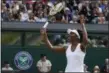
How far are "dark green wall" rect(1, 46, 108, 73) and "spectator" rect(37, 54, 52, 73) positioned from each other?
55 cm

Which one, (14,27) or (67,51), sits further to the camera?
(14,27)

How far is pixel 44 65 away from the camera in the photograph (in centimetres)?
1486

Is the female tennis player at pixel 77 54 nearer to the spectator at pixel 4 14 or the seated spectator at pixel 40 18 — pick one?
the seated spectator at pixel 40 18

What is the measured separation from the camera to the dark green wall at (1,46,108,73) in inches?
626

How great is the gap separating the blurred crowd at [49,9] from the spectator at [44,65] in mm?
1303

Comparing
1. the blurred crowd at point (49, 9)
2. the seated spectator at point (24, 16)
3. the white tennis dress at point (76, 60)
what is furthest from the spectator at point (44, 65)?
the white tennis dress at point (76, 60)

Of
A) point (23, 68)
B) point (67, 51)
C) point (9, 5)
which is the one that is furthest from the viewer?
point (9, 5)

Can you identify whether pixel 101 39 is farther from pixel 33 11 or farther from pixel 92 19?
pixel 33 11

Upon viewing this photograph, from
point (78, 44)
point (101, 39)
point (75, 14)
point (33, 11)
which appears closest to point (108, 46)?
point (101, 39)

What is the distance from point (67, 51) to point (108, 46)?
941 cm

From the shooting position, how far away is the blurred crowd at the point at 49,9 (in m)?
16.0

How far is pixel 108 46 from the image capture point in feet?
51.8

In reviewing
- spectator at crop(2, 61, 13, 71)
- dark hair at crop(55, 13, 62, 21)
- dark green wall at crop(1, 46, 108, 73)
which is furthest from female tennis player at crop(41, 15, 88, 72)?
dark green wall at crop(1, 46, 108, 73)

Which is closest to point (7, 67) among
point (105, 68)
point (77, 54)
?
point (105, 68)
